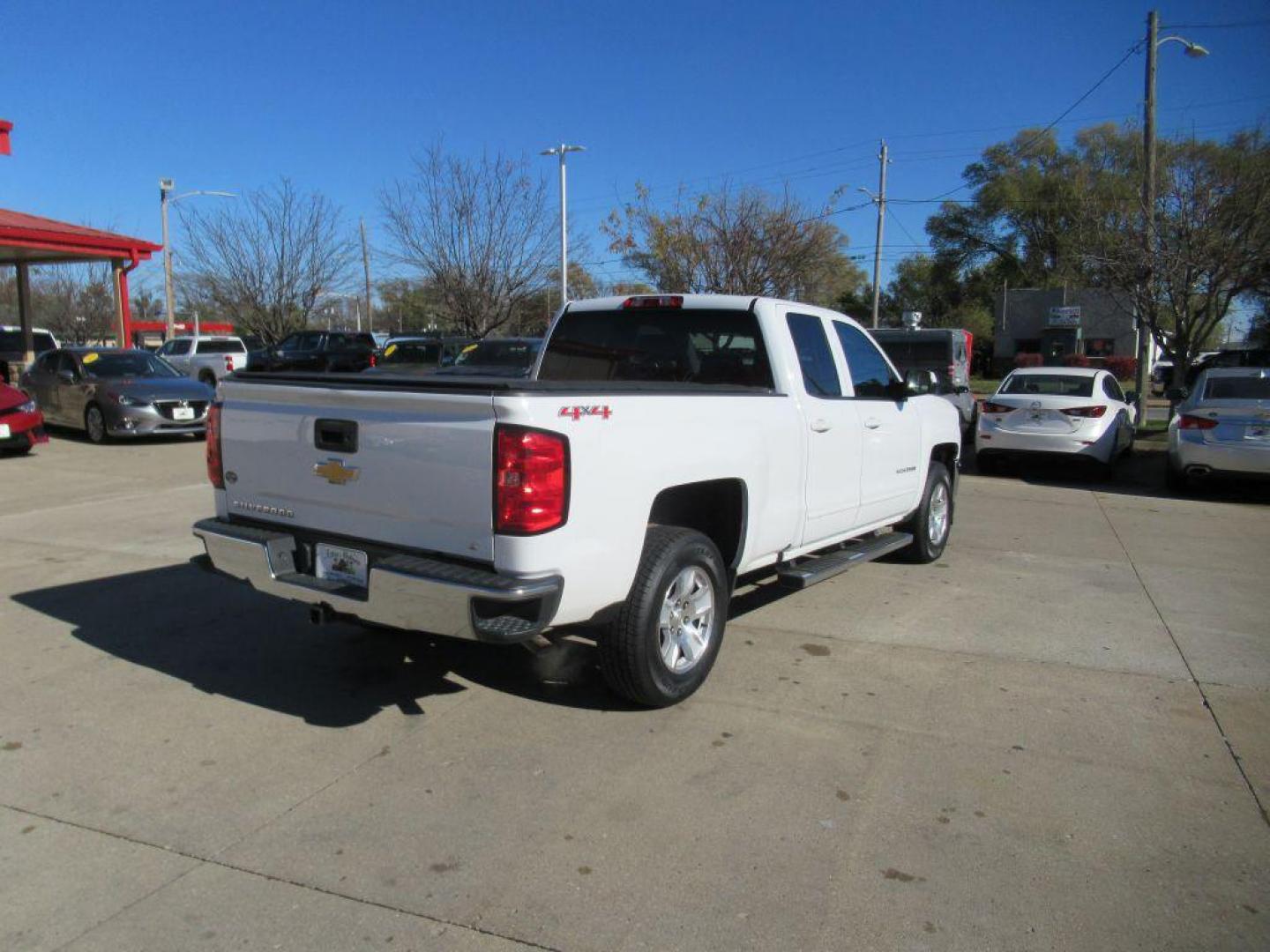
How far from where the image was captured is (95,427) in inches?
585

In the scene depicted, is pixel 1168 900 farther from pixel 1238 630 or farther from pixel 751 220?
pixel 751 220

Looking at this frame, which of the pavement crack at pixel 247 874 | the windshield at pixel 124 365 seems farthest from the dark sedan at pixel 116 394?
the pavement crack at pixel 247 874

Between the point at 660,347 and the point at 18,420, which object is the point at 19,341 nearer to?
the point at 18,420

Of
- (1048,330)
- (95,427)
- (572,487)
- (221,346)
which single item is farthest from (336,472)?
(1048,330)

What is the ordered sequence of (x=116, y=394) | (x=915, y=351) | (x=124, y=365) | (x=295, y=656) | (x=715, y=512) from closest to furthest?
(x=715, y=512)
(x=295, y=656)
(x=116, y=394)
(x=124, y=365)
(x=915, y=351)

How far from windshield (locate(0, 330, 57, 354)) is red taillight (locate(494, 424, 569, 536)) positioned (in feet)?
83.8

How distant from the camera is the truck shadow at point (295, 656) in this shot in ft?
15.1

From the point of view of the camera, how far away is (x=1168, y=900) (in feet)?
9.93

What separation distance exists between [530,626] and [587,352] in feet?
8.67

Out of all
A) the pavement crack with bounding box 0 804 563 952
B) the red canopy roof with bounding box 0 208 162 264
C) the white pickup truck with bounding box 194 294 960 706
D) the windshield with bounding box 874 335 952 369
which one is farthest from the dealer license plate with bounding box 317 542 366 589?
the red canopy roof with bounding box 0 208 162 264

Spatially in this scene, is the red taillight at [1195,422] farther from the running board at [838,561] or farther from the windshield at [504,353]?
the windshield at [504,353]

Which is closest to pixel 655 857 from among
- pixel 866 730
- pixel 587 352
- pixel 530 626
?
pixel 530 626

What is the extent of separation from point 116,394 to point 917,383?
1268 cm

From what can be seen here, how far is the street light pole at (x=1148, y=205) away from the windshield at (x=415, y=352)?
13.9 metres
